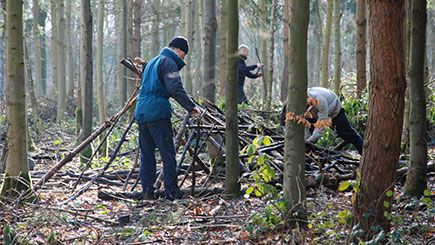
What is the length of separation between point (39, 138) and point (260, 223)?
1022 centimetres

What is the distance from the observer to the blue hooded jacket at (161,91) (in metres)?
5.48

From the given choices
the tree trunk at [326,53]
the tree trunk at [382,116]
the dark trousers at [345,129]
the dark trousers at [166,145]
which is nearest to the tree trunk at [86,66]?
the dark trousers at [166,145]

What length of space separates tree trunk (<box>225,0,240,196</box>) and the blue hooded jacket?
63 cm

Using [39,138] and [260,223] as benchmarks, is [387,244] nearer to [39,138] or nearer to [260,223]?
[260,223]

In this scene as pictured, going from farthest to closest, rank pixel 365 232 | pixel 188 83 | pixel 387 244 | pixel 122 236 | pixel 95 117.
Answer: pixel 95 117
pixel 188 83
pixel 122 236
pixel 365 232
pixel 387 244

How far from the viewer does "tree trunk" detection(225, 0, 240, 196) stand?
192 inches

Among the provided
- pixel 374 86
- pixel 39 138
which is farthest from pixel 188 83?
pixel 374 86

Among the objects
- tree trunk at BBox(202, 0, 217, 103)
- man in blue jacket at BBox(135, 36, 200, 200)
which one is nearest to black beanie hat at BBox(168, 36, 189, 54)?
man in blue jacket at BBox(135, 36, 200, 200)

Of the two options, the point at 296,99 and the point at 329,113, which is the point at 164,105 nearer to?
the point at 296,99

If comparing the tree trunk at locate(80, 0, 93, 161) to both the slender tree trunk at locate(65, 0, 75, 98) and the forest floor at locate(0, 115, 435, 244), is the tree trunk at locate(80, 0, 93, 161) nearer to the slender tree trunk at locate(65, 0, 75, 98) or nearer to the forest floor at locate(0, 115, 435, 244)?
the forest floor at locate(0, 115, 435, 244)

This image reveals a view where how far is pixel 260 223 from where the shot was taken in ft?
12.8

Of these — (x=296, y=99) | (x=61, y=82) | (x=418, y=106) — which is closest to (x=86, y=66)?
(x=296, y=99)

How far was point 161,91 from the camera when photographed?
5582mm

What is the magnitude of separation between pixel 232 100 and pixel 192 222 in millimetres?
1467
